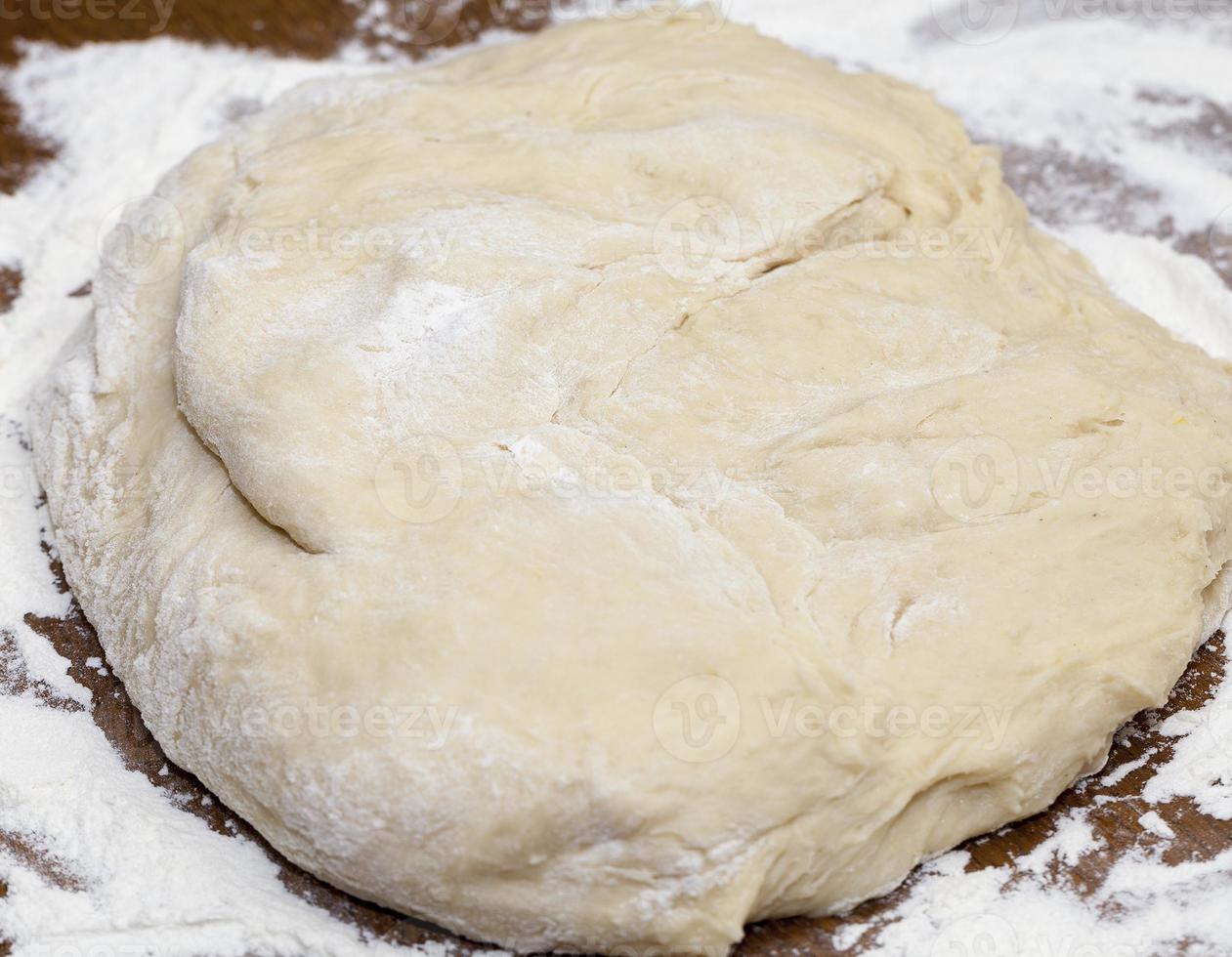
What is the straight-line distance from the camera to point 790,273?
216 centimetres

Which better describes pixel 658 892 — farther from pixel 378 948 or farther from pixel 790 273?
pixel 790 273

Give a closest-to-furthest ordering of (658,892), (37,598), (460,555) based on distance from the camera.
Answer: (658,892), (460,555), (37,598)

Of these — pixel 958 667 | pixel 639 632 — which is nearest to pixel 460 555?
pixel 639 632

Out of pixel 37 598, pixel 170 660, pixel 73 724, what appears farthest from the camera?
pixel 37 598

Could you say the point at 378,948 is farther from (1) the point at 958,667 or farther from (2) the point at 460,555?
(1) the point at 958,667

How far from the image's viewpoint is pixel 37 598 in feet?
7.42

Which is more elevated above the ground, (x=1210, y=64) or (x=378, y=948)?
(x=1210, y=64)

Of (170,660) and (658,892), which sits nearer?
(658,892)

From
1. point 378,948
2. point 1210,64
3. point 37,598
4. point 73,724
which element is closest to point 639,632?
point 378,948

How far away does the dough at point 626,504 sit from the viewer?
1633mm

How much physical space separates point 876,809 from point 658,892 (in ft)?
1.07

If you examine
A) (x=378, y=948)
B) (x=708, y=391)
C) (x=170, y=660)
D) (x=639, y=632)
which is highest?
(x=708, y=391)

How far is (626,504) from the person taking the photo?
181 cm

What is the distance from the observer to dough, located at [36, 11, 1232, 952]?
1633 mm
